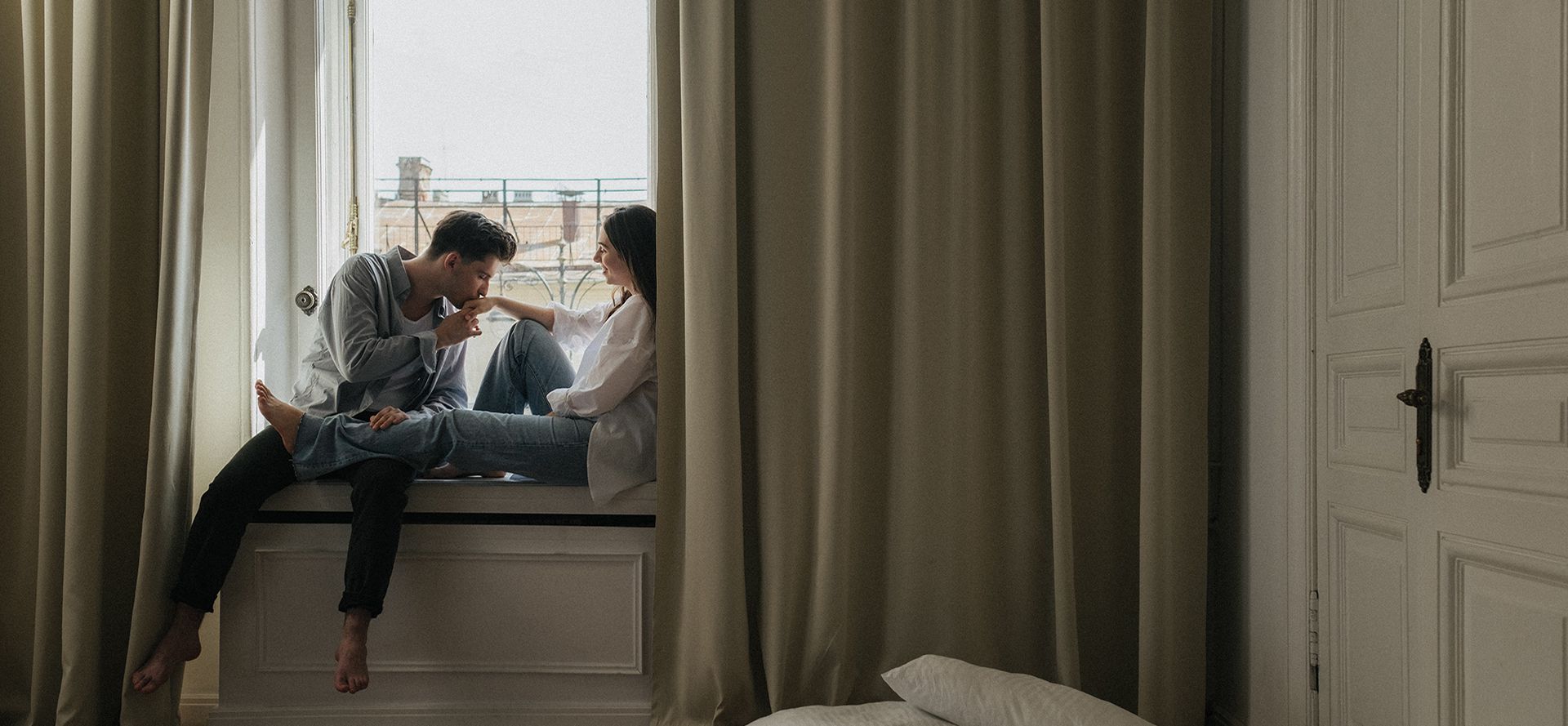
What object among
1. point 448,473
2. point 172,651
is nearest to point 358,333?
point 448,473

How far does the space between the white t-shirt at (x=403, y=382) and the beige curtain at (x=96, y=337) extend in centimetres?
39

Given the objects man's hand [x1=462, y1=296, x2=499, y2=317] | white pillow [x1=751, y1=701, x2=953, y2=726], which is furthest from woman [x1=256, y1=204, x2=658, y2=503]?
white pillow [x1=751, y1=701, x2=953, y2=726]

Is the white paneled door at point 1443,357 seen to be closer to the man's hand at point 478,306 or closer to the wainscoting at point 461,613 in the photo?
the wainscoting at point 461,613

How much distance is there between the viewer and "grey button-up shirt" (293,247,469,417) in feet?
7.20

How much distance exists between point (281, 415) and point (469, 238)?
21.4 inches

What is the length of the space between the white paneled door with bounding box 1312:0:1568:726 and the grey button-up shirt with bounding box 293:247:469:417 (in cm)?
182

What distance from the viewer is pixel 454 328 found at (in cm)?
227

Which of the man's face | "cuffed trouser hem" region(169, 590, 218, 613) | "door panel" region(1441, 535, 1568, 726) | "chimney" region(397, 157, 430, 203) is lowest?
"cuffed trouser hem" region(169, 590, 218, 613)

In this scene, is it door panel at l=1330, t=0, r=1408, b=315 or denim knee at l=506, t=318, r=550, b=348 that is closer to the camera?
door panel at l=1330, t=0, r=1408, b=315

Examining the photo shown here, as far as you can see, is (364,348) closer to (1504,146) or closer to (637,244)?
(637,244)

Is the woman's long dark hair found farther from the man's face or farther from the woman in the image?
the man's face

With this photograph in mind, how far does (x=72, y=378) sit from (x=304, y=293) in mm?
491

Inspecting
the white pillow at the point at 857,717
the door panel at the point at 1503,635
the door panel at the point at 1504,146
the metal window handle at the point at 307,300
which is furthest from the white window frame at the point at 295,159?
the door panel at the point at 1503,635

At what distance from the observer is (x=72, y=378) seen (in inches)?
81.7
